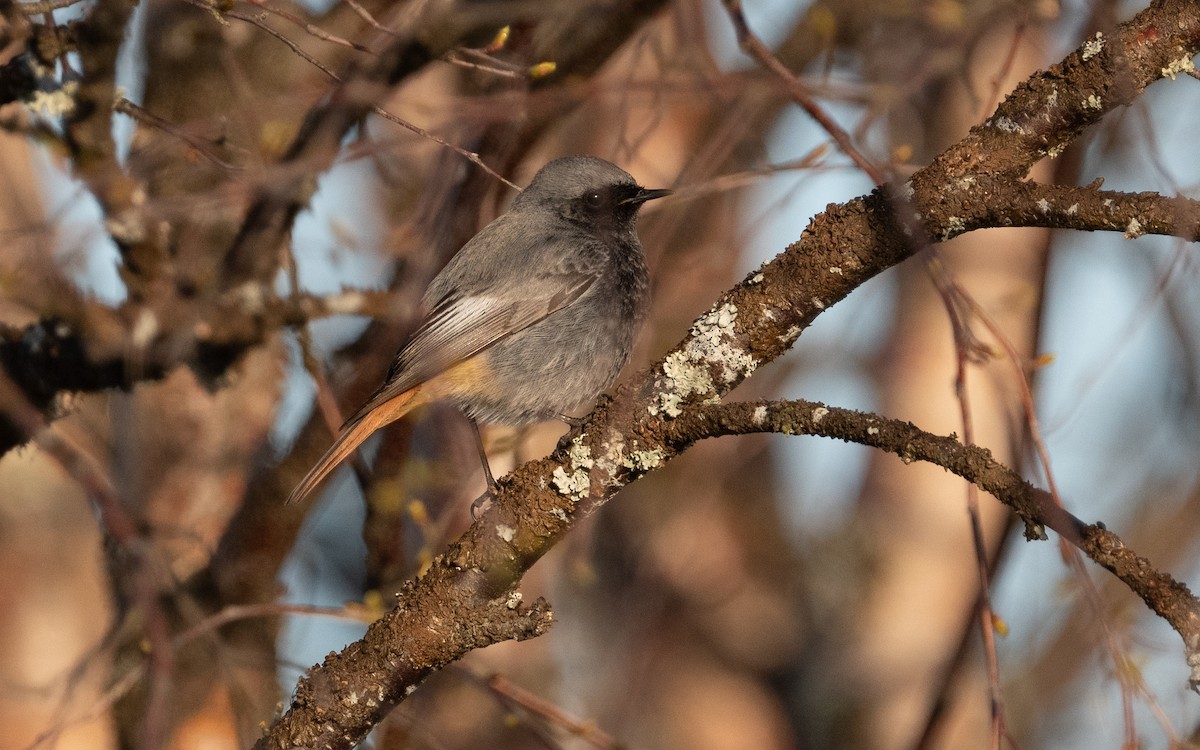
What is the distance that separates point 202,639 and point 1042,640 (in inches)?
174

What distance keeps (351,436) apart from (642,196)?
5.84ft

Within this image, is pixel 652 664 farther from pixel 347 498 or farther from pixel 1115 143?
pixel 1115 143

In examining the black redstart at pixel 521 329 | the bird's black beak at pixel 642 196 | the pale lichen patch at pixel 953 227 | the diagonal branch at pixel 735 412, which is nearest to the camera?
the diagonal branch at pixel 735 412

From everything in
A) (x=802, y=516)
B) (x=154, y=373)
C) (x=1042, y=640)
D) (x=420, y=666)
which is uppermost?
(x=802, y=516)

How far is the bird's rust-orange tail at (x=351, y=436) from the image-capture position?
4.33 metres

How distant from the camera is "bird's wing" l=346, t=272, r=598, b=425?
4.55m

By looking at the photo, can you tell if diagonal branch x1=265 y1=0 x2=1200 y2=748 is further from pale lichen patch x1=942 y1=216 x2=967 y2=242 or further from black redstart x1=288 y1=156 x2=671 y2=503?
black redstart x1=288 y1=156 x2=671 y2=503

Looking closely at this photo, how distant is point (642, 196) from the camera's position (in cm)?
504

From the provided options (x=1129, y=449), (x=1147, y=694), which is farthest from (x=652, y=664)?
(x=1147, y=694)

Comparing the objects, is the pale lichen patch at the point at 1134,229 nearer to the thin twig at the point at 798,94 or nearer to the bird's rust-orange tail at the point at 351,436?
the thin twig at the point at 798,94

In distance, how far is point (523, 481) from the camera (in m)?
2.91

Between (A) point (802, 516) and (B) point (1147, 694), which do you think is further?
(A) point (802, 516)

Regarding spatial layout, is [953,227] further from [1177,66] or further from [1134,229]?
[1177,66]

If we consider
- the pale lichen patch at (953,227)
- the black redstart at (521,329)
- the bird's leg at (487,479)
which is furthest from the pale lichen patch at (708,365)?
the black redstart at (521,329)
